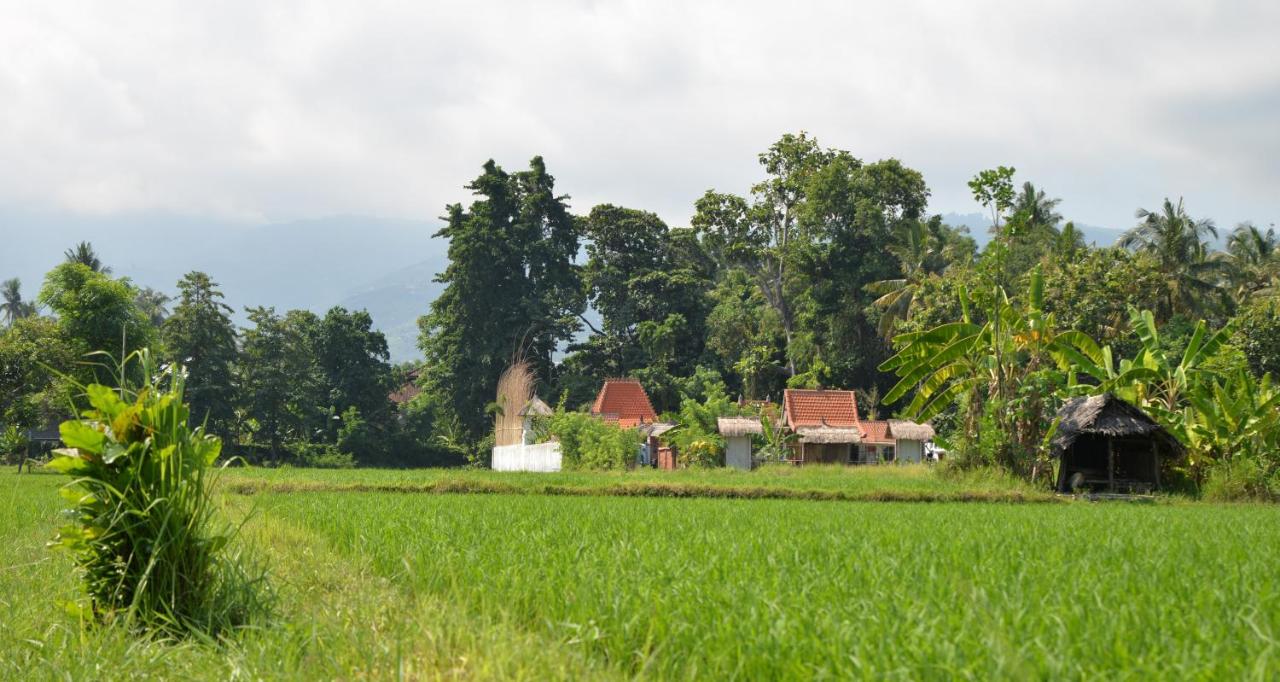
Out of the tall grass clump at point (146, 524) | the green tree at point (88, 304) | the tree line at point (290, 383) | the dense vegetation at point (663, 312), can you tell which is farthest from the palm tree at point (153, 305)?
the tall grass clump at point (146, 524)

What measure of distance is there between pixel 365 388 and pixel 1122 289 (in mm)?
28456

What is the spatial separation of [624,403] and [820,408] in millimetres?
8271

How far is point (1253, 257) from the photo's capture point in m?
42.7

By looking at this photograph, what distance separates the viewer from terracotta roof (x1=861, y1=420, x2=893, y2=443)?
1340 inches

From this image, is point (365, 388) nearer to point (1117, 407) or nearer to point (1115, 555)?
point (1117, 407)

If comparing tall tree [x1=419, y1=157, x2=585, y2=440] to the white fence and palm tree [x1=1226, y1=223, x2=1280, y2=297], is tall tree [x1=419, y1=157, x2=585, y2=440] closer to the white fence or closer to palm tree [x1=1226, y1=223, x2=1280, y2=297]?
the white fence

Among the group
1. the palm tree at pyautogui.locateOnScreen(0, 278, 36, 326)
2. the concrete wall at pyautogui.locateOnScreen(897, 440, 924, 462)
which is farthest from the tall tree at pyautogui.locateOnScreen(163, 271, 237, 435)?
the palm tree at pyautogui.locateOnScreen(0, 278, 36, 326)

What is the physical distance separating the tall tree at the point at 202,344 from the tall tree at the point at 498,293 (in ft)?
26.6

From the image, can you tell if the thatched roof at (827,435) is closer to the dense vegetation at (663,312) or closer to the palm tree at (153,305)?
the dense vegetation at (663,312)

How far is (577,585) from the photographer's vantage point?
13.6 feet

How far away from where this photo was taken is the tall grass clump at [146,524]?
4.15 metres

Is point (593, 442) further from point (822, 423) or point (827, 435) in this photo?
point (822, 423)

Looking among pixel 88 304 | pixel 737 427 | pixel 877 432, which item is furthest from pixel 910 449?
pixel 88 304

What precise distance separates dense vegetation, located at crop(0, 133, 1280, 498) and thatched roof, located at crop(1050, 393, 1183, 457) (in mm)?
5923
